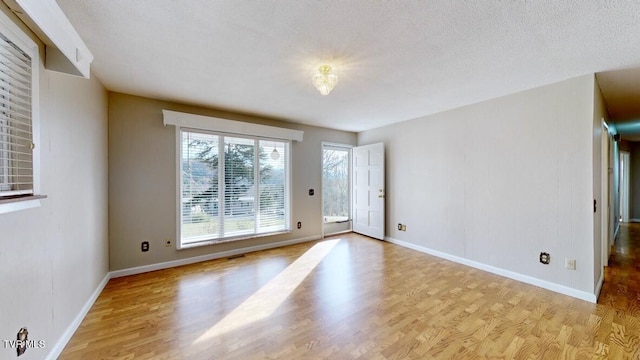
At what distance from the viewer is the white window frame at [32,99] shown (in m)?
1.23

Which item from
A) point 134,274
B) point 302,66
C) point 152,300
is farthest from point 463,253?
point 134,274

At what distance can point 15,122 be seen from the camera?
1404mm

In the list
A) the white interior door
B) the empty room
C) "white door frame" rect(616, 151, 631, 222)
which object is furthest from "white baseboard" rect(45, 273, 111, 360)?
"white door frame" rect(616, 151, 631, 222)

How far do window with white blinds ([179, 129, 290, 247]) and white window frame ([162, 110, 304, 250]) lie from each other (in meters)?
0.03

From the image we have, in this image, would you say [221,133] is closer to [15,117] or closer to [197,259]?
[197,259]

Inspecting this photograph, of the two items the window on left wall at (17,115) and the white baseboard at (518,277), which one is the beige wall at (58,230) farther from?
the white baseboard at (518,277)

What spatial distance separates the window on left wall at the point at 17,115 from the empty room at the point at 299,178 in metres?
0.01

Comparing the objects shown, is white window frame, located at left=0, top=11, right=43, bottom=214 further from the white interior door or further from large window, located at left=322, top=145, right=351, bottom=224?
the white interior door

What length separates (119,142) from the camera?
10.3 feet

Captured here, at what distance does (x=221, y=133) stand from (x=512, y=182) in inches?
161

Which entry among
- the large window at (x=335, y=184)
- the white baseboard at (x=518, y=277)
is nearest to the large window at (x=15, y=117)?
the large window at (x=335, y=184)

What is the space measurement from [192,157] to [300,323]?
280 cm

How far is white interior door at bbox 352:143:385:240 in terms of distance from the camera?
4.91m

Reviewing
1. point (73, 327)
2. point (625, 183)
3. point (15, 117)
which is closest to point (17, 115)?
point (15, 117)
